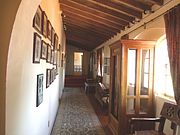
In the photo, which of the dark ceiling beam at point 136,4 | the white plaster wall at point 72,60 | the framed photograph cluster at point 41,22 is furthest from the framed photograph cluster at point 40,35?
the white plaster wall at point 72,60

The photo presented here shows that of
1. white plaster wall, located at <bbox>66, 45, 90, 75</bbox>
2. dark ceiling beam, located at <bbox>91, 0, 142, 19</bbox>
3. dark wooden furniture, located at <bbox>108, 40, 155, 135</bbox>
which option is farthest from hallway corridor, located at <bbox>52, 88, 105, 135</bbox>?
white plaster wall, located at <bbox>66, 45, 90, 75</bbox>

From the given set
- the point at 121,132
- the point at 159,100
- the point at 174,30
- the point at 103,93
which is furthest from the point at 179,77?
the point at 103,93

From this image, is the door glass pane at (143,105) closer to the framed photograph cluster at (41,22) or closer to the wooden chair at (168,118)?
the wooden chair at (168,118)

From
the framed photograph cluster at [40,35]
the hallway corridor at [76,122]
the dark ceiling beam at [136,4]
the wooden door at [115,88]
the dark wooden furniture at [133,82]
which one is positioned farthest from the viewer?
the hallway corridor at [76,122]

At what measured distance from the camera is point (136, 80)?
406 cm

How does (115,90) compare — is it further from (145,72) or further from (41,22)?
(41,22)

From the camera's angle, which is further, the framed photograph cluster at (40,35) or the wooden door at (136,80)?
the wooden door at (136,80)

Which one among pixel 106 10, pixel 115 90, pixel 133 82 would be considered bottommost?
pixel 115 90

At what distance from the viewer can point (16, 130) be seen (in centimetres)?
147

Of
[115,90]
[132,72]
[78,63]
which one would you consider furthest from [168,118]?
[78,63]

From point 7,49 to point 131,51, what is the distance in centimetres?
310

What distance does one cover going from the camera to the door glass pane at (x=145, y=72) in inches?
162

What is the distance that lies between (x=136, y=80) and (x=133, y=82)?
0.25 ft

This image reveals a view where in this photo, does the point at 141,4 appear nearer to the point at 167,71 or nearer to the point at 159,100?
the point at 167,71
